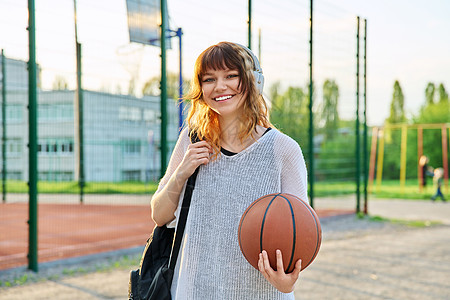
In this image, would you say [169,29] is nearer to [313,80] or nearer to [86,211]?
[313,80]

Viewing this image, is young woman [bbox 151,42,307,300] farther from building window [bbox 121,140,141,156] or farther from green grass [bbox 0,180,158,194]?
green grass [bbox 0,180,158,194]

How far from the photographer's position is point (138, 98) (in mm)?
6320

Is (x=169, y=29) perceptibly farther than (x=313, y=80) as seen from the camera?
No

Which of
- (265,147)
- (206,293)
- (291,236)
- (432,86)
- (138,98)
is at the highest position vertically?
(432,86)

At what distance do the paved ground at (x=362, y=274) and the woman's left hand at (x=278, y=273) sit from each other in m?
2.70

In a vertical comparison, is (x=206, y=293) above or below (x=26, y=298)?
above

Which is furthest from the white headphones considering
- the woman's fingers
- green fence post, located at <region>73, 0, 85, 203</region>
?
green fence post, located at <region>73, 0, 85, 203</region>

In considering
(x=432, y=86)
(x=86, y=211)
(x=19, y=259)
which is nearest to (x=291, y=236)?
(x=19, y=259)

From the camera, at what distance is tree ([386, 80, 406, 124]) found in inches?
1906

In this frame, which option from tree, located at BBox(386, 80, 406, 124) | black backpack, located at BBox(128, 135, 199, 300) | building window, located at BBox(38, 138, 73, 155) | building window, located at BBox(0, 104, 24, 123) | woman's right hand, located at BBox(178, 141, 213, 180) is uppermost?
tree, located at BBox(386, 80, 406, 124)

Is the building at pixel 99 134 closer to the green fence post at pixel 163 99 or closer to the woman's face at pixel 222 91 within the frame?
the green fence post at pixel 163 99

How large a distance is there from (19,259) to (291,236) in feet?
15.0

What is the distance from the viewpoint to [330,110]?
9922 mm

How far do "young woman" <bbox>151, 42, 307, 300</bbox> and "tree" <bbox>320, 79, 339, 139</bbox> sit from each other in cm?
746
